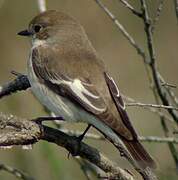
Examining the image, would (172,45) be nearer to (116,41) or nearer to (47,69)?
(116,41)

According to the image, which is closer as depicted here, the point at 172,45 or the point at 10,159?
the point at 10,159

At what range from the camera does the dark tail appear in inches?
164

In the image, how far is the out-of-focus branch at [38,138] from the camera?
12.6 feet

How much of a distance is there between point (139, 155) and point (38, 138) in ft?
1.95

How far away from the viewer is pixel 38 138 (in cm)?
400

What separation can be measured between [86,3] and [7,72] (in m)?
1.60

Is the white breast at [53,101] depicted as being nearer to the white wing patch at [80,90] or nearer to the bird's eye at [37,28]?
the white wing patch at [80,90]

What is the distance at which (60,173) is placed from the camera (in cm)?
523

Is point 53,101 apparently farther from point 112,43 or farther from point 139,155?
point 112,43

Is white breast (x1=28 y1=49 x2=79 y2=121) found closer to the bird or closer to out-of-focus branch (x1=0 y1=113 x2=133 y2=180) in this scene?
the bird

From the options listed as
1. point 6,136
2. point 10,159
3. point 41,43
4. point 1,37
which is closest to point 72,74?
point 41,43

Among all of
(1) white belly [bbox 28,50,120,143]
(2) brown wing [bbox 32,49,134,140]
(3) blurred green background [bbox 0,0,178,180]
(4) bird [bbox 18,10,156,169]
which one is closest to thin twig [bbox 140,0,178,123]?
(4) bird [bbox 18,10,156,169]

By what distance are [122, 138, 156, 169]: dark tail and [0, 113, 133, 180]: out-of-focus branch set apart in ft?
0.43

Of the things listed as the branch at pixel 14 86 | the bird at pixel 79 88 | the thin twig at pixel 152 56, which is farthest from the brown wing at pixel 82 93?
the thin twig at pixel 152 56
